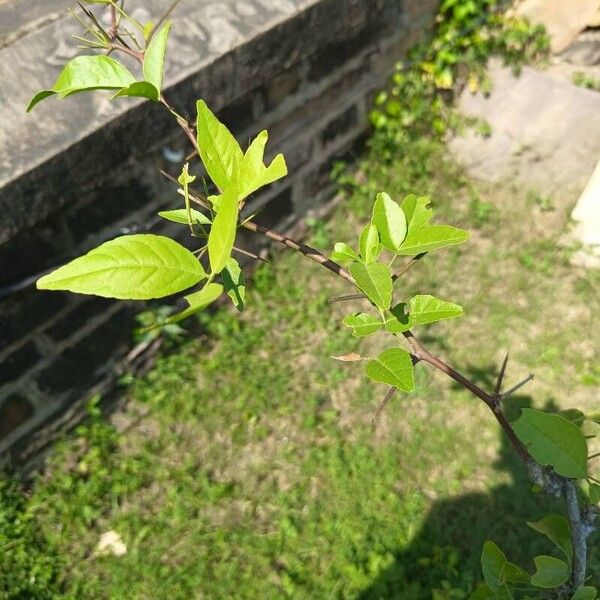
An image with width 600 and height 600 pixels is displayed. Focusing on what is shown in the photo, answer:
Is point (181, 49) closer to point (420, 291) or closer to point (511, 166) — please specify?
point (420, 291)

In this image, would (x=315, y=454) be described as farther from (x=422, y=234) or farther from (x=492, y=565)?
(x=422, y=234)

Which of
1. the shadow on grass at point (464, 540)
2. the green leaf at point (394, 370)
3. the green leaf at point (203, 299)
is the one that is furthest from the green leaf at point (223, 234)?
the shadow on grass at point (464, 540)

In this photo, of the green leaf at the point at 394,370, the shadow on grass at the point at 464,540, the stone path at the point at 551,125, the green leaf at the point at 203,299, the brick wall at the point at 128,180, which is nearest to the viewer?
the green leaf at the point at 203,299

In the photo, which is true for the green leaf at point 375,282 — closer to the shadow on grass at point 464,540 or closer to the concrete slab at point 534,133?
the shadow on grass at point 464,540

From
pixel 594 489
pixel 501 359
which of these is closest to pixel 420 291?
pixel 501 359

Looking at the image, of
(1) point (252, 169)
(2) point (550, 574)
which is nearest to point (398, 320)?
(1) point (252, 169)

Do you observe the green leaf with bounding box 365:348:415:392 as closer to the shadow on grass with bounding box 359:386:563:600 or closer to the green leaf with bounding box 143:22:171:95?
the green leaf with bounding box 143:22:171:95

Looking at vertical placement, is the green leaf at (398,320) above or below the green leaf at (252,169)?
below
